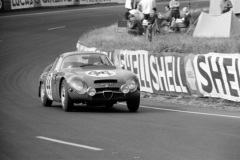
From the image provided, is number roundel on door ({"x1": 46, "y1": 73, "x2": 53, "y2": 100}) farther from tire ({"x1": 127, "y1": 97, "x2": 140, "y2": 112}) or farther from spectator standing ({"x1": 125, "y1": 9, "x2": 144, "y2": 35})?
spectator standing ({"x1": 125, "y1": 9, "x2": 144, "y2": 35})

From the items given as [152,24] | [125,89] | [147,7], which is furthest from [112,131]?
[147,7]

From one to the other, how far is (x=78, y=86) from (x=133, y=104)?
1380 millimetres

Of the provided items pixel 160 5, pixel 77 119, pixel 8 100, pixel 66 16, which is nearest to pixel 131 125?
pixel 77 119

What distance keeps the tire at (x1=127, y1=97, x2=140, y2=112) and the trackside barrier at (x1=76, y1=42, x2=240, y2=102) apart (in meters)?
2.44

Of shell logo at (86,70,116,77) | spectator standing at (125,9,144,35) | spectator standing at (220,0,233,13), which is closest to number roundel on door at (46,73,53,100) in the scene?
shell logo at (86,70,116,77)

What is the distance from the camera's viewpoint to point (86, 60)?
57.0ft

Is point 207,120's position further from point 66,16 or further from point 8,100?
point 66,16

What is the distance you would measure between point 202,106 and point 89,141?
735cm

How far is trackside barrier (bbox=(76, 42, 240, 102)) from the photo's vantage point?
17.3m

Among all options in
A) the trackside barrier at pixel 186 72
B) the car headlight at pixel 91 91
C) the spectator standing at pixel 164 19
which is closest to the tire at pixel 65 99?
the car headlight at pixel 91 91

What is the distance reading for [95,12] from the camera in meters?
48.6

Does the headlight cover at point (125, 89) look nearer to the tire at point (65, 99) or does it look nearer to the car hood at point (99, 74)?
the car hood at point (99, 74)

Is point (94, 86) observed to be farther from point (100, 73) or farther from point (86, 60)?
point (86, 60)

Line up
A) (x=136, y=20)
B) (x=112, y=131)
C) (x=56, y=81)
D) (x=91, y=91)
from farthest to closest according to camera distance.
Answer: (x=136, y=20) → (x=56, y=81) → (x=91, y=91) → (x=112, y=131)
